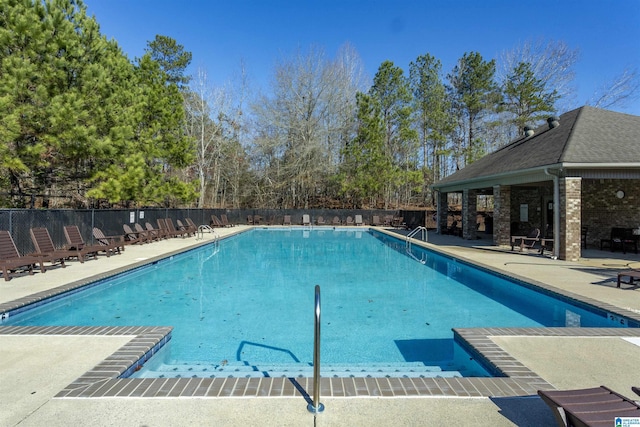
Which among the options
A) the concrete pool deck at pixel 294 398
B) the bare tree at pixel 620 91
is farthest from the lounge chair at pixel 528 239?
the bare tree at pixel 620 91

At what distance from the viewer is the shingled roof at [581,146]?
31.3 ft

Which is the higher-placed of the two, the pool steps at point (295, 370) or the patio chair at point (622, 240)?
the patio chair at point (622, 240)

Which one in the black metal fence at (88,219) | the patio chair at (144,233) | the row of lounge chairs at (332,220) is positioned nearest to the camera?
the black metal fence at (88,219)

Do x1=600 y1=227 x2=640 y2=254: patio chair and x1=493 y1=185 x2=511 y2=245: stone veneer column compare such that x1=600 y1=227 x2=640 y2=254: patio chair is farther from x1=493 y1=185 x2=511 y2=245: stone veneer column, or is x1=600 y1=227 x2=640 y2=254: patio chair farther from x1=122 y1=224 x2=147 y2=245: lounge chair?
x1=122 y1=224 x2=147 y2=245: lounge chair

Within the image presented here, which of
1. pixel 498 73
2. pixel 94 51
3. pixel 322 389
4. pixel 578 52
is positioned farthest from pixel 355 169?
pixel 322 389

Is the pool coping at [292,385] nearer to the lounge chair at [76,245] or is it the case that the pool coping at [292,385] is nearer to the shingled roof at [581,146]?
the lounge chair at [76,245]

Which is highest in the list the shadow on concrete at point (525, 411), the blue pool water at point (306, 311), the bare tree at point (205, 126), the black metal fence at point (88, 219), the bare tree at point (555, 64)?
the bare tree at point (555, 64)

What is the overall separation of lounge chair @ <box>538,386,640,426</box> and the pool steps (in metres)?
1.54

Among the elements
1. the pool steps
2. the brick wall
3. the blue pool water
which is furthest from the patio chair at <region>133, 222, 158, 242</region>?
the brick wall

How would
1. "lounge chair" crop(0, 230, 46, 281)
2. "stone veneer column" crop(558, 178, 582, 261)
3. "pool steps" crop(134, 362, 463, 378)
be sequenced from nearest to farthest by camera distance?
"pool steps" crop(134, 362, 463, 378) < "lounge chair" crop(0, 230, 46, 281) < "stone veneer column" crop(558, 178, 582, 261)

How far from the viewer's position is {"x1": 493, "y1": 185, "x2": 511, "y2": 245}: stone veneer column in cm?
1277

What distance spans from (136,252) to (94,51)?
257 inches

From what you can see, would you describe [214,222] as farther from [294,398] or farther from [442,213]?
[294,398]

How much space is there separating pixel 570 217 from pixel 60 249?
1254cm
